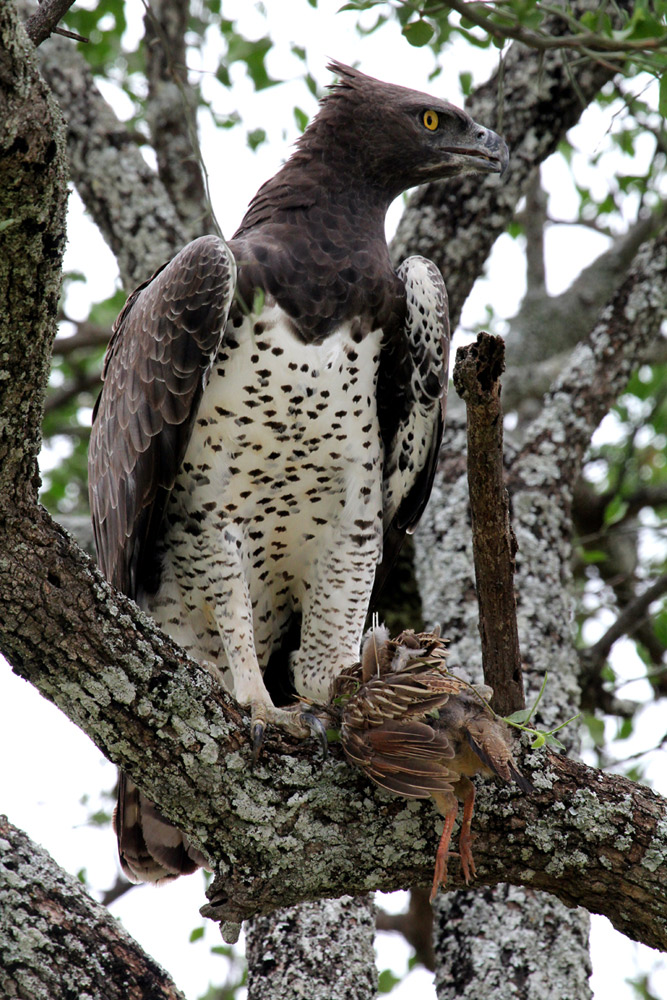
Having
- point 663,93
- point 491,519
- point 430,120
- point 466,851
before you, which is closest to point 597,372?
point 430,120

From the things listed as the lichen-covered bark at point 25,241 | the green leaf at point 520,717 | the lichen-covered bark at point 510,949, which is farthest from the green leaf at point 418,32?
the lichen-covered bark at point 510,949

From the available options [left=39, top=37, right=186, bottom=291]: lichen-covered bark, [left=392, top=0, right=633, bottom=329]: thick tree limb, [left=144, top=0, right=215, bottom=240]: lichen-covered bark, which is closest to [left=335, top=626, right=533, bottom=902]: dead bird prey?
[left=392, top=0, right=633, bottom=329]: thick tree limb

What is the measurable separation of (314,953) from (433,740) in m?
1.26

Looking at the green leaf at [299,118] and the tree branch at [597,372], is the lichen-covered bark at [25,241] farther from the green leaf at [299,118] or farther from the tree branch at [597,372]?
the green leaf at [299,118]

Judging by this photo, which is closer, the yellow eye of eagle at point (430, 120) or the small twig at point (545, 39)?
the small twig at point (545, 39)

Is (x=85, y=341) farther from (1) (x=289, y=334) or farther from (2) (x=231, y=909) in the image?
(2) (x=231, y=909)

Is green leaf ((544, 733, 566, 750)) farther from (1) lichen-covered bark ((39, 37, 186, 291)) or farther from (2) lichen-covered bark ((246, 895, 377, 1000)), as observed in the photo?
(1) lichen-covered bark ((39, 37, 186, 291))

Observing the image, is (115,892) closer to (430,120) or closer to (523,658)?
(523,658)

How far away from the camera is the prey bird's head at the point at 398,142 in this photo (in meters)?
4.42

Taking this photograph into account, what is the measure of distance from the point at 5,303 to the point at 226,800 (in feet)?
4.84

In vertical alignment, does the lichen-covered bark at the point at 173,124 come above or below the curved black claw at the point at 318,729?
above

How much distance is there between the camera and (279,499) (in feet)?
13.5

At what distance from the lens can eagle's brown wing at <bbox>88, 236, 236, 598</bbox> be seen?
12.6 feet

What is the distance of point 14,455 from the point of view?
8.13 feet
